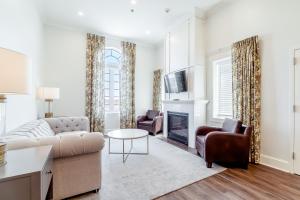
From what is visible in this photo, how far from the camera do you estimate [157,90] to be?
662cm

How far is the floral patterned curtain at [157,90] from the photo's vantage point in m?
6.55

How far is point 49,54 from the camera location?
16.9ft

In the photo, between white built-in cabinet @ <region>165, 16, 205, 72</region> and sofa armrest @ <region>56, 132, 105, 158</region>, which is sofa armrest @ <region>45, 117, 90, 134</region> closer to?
sofa armrest @ <region>56, 132, 105, 158</region>

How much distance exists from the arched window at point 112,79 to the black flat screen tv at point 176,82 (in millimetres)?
2084

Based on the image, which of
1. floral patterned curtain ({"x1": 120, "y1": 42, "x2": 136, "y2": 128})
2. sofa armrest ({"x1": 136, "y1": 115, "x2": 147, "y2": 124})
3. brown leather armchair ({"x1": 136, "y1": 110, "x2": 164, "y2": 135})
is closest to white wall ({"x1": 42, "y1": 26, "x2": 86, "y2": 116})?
floral patterned curtain ({"x1": 120, "y1": 42, "x2": 136, "y2": 128})

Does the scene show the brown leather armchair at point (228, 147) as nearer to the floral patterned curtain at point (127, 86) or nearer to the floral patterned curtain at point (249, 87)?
the floral patterned curtain at point (249, 87)

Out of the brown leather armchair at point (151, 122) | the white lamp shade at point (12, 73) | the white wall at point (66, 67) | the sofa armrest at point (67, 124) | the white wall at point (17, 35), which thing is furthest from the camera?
the brown leather armchair at point (151, 122)

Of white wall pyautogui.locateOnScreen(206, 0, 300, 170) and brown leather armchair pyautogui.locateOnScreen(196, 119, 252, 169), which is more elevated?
white wall pyautogui.locateOnScreen(206, 0, 300, 170)

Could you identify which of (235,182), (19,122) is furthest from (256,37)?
(19,122)

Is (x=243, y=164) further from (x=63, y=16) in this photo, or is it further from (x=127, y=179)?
(x=63, y=16)

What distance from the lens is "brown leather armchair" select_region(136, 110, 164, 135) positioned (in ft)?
18.8

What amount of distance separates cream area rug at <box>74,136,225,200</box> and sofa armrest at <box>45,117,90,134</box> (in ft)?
2.95

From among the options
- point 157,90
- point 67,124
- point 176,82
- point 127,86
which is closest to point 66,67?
point 127,86

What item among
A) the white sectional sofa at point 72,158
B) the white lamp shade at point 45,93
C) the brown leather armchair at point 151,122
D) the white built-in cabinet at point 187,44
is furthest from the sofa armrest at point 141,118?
the white sectional sofa at point 72,158
